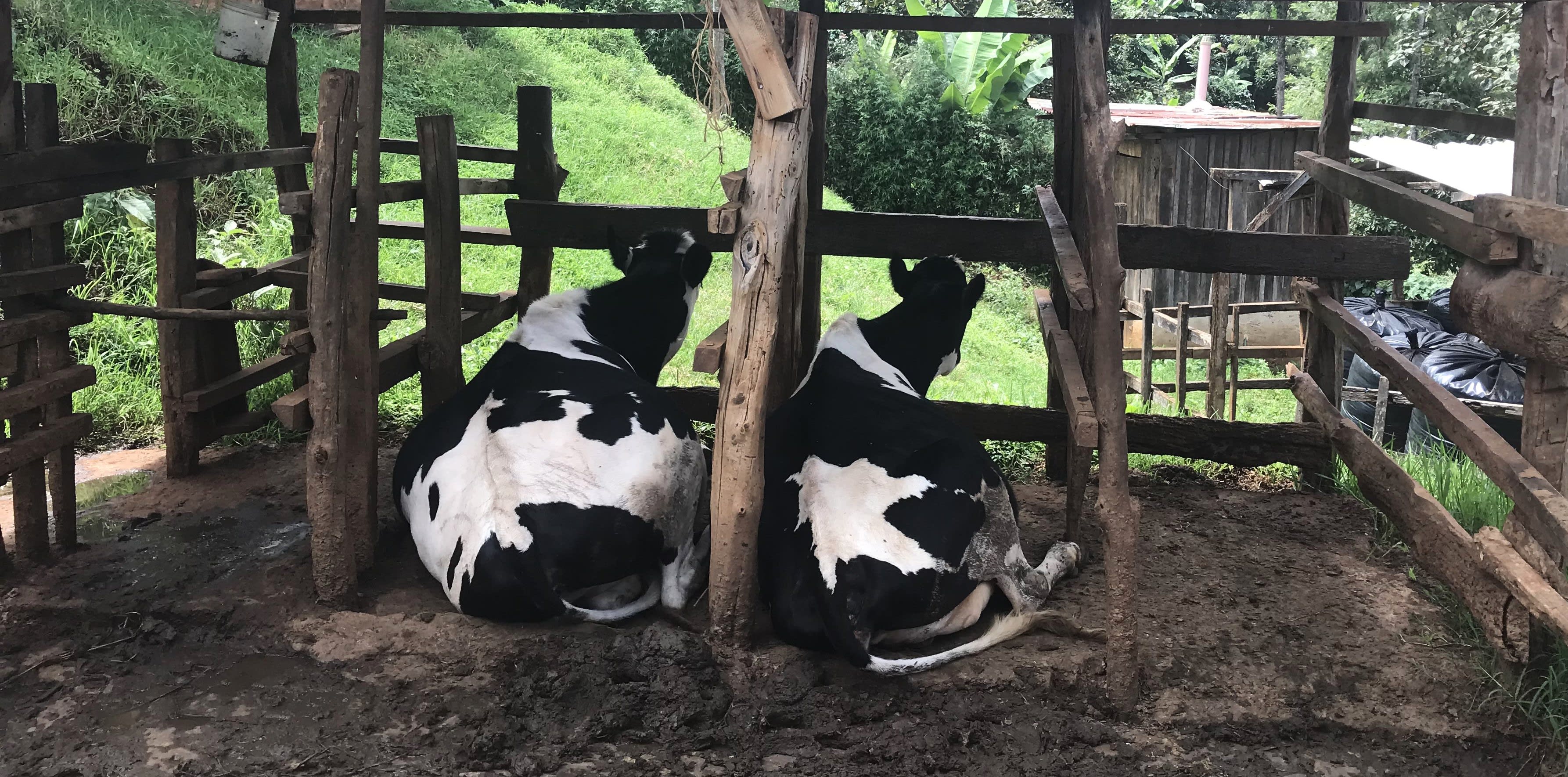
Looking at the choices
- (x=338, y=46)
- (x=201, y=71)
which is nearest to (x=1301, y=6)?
(x=338, y=46)

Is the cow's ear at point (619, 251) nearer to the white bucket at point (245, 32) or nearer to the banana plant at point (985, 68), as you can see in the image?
the white bucket at point (245, 32)

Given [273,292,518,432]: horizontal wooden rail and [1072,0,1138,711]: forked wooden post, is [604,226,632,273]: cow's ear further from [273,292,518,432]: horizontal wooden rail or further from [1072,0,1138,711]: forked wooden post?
[1072,0,1138,711]: forked wooden post

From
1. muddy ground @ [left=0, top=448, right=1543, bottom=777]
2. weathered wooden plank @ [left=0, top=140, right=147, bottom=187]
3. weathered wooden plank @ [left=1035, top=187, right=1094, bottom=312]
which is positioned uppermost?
weathered wooden plank @ [left=0, top=140, right=147, bottom=187]

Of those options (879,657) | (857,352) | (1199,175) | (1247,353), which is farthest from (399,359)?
(1199,175)

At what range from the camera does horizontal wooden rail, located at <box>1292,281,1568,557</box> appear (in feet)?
11.0

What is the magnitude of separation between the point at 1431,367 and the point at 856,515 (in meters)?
6.93

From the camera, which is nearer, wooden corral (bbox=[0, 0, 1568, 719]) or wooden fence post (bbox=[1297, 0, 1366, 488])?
wooden corral (bbox=[0, 0, 1568, 719])

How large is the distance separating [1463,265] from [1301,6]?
52.9 feet

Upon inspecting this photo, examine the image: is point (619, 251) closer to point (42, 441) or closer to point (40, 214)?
point (40, 214)

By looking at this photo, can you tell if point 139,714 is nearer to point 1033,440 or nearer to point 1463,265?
point 1033,440

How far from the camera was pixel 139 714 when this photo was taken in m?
3.69

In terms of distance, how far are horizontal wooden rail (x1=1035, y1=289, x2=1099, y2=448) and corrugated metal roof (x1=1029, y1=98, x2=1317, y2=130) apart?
973 cm

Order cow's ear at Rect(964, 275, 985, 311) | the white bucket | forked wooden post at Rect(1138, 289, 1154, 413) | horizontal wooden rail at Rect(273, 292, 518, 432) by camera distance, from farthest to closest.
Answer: forked wooden post at Rect(1138, 289, 1154, 413)
cow's ear at Rect(964, 275, 985, 311)
the white bucket
horizontal wooden rail at Rect(273, 292, 518, 432)

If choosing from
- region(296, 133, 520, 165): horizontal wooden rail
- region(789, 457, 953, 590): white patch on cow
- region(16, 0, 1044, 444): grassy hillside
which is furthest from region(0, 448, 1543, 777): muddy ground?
region(16, 0, 1044, 444): grassy hillside
